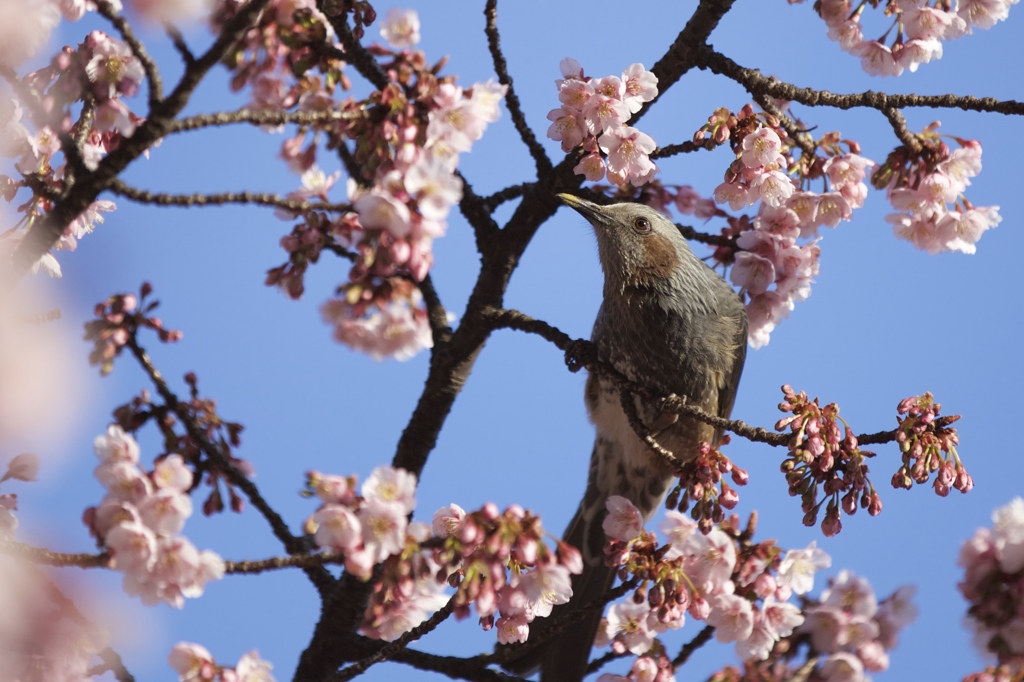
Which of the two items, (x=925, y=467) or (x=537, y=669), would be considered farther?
(x=537, y=669)

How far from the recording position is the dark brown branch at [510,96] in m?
2.90

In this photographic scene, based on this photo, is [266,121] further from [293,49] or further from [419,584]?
[419,584]

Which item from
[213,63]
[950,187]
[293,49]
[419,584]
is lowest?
[419,584]

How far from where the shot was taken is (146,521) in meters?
1.74

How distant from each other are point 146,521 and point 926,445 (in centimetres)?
181

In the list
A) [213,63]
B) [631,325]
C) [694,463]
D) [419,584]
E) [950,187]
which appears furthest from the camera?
[631,325]

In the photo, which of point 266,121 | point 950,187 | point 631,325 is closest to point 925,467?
point 950,187

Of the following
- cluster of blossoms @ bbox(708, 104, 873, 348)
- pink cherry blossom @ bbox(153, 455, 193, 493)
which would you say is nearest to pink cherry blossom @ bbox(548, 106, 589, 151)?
cluster of blossoms @ bbox(708, 104, 873, 348)

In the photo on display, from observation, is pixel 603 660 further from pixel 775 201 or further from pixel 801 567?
pixel 775 201

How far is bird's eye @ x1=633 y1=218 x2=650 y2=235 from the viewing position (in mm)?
3434

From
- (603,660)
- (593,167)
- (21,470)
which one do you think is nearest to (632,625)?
(603,660)

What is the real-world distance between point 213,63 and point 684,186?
7.03 feet

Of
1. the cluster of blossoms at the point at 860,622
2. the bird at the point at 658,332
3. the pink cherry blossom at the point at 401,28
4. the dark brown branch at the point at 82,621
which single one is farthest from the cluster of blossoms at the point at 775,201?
the dark brown branch at the point at 82,621

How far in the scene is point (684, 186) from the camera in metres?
3.51
